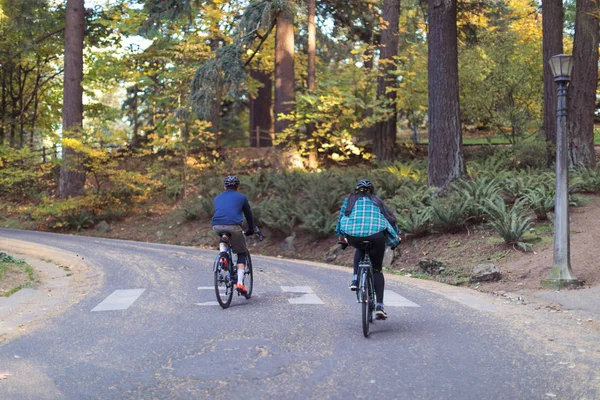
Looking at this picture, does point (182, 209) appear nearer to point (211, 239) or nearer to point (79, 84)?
point (211, 239)

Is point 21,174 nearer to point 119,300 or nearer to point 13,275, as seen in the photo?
point 13,275

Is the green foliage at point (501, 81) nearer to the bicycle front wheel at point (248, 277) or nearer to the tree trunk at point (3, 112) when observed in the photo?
the bicycle front wheel at point (248, 277)

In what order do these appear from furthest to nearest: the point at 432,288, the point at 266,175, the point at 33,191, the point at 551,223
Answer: the point at 33,191 → the point at 266,175 → the point at 551,223 → the point at 432,288

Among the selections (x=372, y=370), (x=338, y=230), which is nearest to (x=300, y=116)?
(x=338, y=230)

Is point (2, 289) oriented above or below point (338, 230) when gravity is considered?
below

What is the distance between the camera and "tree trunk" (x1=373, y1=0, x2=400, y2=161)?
97.1ft

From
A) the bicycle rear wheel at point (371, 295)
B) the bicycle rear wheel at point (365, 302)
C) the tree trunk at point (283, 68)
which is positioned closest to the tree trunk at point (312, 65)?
the tree trunk at point (283, 68)

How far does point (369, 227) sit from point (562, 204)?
536 cm

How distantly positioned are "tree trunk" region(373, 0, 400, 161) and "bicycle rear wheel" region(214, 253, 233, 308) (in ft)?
64.5

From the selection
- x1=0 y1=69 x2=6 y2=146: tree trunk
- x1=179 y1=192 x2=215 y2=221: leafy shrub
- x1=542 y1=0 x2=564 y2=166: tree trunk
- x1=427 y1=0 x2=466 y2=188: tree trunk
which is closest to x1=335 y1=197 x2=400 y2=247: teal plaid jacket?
x1=427 y1=0 x2=466 y2=188: tree trunk

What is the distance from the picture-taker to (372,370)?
6.55m

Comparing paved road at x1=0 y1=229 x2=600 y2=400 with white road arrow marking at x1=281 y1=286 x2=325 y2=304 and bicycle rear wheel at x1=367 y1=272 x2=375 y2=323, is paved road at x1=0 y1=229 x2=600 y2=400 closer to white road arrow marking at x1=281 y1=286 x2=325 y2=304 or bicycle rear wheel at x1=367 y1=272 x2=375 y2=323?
white road arrow marking at x1=281 y1=286 x2=325 y2=304

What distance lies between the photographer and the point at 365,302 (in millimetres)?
8117

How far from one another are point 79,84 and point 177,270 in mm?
18178
